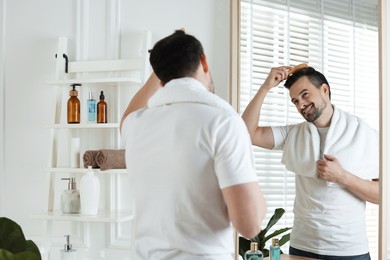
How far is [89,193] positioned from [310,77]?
3.79 ft

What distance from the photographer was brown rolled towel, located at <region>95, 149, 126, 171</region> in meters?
2.54

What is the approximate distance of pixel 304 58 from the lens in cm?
215

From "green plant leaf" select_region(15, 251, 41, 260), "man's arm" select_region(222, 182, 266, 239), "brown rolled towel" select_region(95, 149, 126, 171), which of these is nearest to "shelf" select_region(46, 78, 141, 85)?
"brown rolled towel" select_region(95, 149, 126, 171)

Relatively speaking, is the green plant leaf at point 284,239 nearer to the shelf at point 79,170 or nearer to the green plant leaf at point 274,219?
the green plant leaf at point 274,219

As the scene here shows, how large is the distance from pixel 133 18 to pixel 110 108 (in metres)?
0.43

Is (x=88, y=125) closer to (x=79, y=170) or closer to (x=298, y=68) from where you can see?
(x=79, y=170)

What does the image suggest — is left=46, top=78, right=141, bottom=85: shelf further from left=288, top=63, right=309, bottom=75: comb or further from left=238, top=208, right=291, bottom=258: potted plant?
left=238, top=208, right=291, bottom=258: potted plant

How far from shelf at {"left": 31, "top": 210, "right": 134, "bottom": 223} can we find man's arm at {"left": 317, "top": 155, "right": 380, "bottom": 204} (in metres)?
1.05

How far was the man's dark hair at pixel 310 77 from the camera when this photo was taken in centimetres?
209

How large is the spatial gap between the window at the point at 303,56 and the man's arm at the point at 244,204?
0.71 meters

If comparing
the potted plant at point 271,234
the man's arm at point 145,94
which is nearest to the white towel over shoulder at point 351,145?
the potted plant at point 271,234
